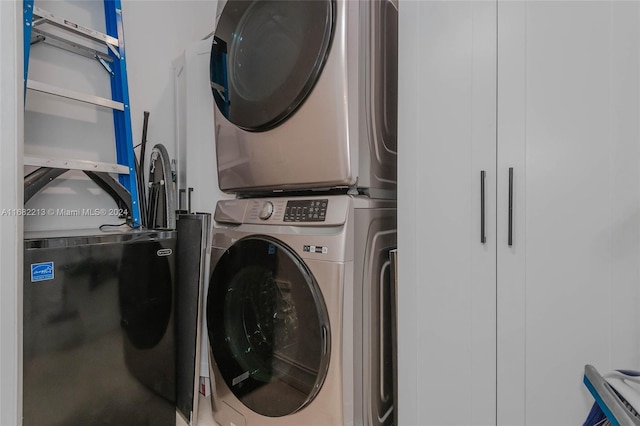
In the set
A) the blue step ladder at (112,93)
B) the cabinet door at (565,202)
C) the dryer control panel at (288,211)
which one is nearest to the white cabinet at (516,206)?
the cabinet door at (565,202)

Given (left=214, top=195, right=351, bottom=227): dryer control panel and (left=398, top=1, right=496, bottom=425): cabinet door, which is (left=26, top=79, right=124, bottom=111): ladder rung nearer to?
(left=214, top=195, right=351, bottom=227): dryer control panel

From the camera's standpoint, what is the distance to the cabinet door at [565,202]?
2.43 feet

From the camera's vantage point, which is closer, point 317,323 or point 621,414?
point 621,414

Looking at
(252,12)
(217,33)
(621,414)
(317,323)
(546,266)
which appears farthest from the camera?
(217,33)

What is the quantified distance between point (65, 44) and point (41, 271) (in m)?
1.13

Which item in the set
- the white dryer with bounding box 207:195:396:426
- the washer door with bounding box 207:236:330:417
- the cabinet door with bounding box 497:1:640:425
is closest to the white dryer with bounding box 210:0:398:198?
the white dryer with bounding box 207:195:396:426

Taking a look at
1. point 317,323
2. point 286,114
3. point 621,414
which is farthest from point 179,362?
point 621,414

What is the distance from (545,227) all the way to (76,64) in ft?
6.84

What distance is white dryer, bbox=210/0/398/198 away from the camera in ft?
3.42

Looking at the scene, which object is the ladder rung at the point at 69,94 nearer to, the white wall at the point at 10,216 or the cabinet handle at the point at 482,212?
the white wall at the point at 10,216

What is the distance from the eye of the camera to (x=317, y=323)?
1000 millimetres

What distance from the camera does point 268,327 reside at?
4.01 ft

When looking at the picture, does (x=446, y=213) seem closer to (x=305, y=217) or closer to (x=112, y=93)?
(x=305, y=217)

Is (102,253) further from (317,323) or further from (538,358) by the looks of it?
(538,358)
